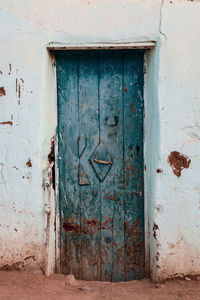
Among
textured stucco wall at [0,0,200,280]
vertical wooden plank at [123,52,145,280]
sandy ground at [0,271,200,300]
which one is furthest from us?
vertical wooden plank at [123,52,145,280]

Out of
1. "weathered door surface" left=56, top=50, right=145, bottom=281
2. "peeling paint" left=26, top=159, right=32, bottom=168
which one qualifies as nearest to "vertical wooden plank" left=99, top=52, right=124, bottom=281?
"weathered door surface" left=56, top=50, right=145, bottom=281

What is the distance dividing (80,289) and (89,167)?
3.19 feet

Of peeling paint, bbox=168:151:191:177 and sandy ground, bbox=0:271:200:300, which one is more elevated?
peeling paint, bbox=168:151:191:177

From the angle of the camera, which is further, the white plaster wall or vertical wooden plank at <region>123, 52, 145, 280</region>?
vertical wooden plank at <region>123, 52, 145, 280</region>

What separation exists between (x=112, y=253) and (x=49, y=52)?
1.74 metres

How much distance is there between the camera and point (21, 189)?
10.3ft

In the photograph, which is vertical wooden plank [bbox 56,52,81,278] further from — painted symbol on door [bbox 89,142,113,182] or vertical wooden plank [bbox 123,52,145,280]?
vertical wooden plank [bbox 123,52,145,280]

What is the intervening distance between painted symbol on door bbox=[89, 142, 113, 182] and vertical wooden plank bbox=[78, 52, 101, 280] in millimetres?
35

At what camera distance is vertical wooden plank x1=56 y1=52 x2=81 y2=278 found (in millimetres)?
3277

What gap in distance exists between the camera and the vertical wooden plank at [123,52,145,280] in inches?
128

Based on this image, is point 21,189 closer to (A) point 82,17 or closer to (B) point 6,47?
(B) point 6,47

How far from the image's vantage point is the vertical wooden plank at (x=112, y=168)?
128 inches

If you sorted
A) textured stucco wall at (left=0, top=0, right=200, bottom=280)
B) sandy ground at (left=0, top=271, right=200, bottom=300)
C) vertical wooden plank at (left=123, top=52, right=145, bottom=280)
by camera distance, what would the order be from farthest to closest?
vertical wooden plank at (left=123, top=52, right=145, bottom=280)
textured stucco wall at (left=0, top=0, right=200, bottom=280)
sandy ground at (left=0, top=271, right=200, bottom=300)

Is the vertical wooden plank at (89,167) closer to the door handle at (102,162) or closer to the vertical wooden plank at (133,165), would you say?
the door handle at (102,162)
